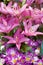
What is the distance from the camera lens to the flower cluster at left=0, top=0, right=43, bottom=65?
172 centimetres

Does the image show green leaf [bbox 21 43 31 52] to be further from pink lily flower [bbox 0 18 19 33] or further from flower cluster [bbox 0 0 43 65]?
pink lily flower [bbox 0 18 19 33]

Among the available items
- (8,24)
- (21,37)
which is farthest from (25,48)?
(8,24)

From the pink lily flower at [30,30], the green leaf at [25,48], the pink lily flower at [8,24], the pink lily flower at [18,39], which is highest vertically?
the pink lily flower at [8,24]

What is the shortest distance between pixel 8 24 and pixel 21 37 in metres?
0.15

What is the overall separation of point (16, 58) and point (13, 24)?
10.4 inches

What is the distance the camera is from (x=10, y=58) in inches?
67.4

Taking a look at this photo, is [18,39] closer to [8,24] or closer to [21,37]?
[21,37]

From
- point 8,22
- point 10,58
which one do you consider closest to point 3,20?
point 8,22

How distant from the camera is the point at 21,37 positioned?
1.78 m

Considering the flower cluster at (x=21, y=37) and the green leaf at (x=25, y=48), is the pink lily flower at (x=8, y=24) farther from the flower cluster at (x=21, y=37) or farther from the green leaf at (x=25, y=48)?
the green leaf at (x=25, y=48)

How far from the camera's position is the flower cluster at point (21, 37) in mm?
1724

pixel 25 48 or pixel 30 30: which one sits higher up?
pixel 30 30

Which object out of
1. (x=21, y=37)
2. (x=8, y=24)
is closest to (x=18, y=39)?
(x=21, y=37)

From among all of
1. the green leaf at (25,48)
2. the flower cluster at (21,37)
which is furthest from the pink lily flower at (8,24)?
the green leaf at (25,48)
